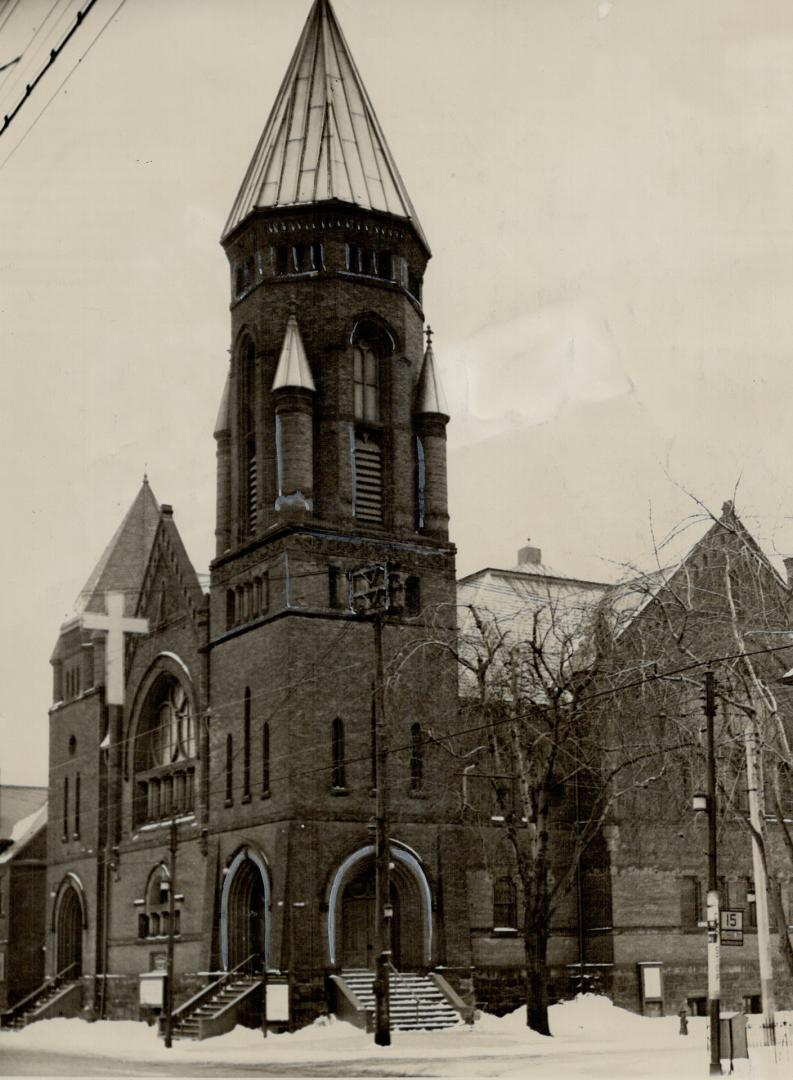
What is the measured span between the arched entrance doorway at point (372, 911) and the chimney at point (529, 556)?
43.0 feet

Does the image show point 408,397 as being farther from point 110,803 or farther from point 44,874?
point 44,874

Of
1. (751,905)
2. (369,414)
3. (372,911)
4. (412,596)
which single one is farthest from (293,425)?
(751,905)

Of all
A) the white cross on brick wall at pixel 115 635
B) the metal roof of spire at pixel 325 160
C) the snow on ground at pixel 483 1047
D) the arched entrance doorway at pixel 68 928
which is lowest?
the snow on ground at pixel 483 1047

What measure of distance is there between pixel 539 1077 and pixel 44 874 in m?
35.8

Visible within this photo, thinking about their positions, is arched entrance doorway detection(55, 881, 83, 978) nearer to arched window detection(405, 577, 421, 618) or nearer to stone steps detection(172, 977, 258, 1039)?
stone steps detection(172, 977, 258, 1039)

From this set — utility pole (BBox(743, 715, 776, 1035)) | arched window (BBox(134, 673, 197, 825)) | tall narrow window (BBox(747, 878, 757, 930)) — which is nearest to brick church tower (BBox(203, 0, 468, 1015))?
arched window (BBox(134, 673, 197, 825))

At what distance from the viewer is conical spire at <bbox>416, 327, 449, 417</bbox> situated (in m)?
44.3

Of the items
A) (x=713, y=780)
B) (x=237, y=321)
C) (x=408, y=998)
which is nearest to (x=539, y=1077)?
(x=713, y=780)

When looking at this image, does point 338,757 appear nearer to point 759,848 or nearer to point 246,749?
point 246,749

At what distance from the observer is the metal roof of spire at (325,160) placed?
40.0 meters

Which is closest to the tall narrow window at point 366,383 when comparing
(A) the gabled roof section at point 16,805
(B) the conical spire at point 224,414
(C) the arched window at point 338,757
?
(B) the conical spire at point 224,414

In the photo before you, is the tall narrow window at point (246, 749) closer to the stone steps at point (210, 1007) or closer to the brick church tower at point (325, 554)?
the brick church tower at point (325, 554)

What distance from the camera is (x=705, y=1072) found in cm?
2538

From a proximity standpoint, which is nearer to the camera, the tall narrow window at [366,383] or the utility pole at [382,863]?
the utility pole at [382,863]
